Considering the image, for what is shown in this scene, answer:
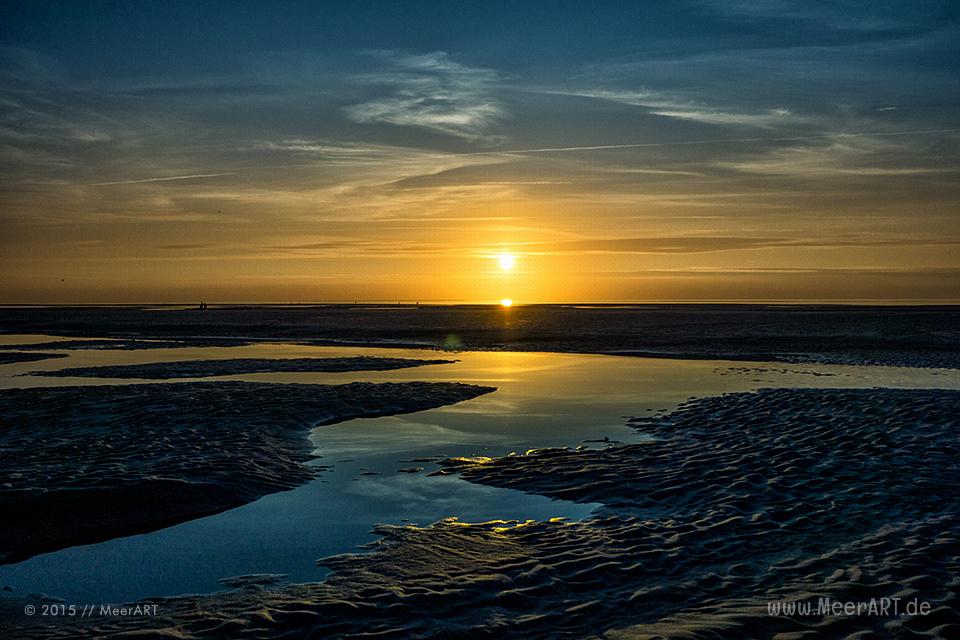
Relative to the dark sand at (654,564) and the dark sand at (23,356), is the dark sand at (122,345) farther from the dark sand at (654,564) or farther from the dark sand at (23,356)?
the dark sand at (654,564)

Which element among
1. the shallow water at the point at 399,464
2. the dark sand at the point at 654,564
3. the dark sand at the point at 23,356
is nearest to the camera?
the dark sand at the point at 654,564

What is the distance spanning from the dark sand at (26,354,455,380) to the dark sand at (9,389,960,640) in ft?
79.1

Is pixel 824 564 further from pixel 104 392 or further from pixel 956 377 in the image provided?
pixel 956 377

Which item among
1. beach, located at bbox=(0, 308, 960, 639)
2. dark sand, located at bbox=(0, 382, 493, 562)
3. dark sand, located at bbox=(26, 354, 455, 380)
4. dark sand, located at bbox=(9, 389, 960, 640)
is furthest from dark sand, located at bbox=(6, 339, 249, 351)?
dark sand, located at bbox=(9, 389, 960, 640)

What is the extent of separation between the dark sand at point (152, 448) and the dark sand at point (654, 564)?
3.61 m

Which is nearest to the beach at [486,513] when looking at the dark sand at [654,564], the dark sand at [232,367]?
the dark sand at [654,564]

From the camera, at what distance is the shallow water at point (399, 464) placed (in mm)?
10164

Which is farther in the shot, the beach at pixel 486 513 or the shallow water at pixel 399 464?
the shallow water at pixel 399 464

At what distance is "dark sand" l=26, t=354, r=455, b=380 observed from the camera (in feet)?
120

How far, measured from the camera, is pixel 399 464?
1669cm

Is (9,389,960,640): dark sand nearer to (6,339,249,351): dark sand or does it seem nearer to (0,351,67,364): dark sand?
(0,351,67,364): dark sand

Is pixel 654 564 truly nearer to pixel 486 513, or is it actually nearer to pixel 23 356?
pixel 486 513

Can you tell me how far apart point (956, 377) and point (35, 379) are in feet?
139

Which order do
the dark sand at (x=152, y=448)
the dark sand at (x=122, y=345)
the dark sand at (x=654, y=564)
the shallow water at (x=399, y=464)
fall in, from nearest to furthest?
the dark sand at (x=654, y=564), the shallow water at (x=399, y=464), the dark sand at (x=152, y=448), the dark sand at (x=122, y=345)
